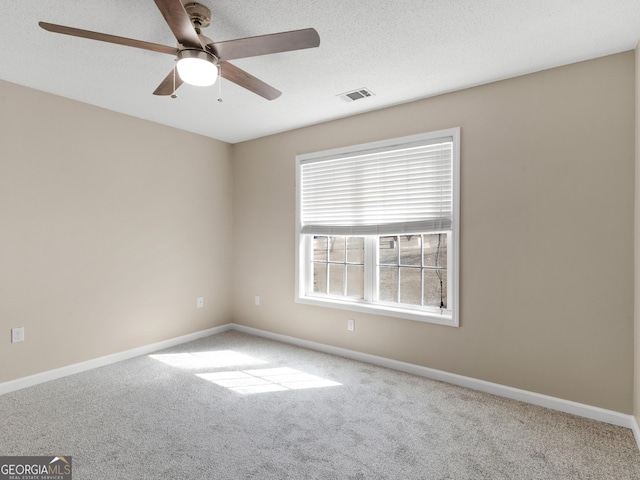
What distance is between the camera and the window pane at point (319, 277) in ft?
Answer: 13.3

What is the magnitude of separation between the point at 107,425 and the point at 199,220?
8.30 feet

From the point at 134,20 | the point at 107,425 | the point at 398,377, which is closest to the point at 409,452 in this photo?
the point at 398,377

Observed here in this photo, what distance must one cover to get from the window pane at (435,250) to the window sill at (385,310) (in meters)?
0.46

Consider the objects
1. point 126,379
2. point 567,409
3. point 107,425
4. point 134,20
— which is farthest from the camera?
point 126,379

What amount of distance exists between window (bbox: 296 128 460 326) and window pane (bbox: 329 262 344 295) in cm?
1

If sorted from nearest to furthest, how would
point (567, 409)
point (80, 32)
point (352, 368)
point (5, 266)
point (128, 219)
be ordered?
point (80, 32)
point (567, 409)
point (5, 266)
point (352, 368)
point (128, 219)

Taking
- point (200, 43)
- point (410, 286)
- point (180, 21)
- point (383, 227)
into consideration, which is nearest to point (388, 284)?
point (410, 286)

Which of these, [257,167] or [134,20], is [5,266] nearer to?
[134,20]

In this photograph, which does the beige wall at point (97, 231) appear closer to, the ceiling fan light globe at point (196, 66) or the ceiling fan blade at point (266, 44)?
the ceiling fan light globe at point (196, 66)

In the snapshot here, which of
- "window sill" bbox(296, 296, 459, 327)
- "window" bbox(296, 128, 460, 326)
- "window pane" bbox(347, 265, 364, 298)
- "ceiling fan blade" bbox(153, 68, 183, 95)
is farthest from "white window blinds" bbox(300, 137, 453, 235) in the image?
"ceiling fan blade" bbox(153, 68, 183, 95)

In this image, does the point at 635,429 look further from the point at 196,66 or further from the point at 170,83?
the point at 170,83

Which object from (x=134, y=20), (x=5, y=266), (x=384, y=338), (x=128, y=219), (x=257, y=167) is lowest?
(x=384, y=338)

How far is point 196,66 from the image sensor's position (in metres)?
1.81

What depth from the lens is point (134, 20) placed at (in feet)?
6.61
